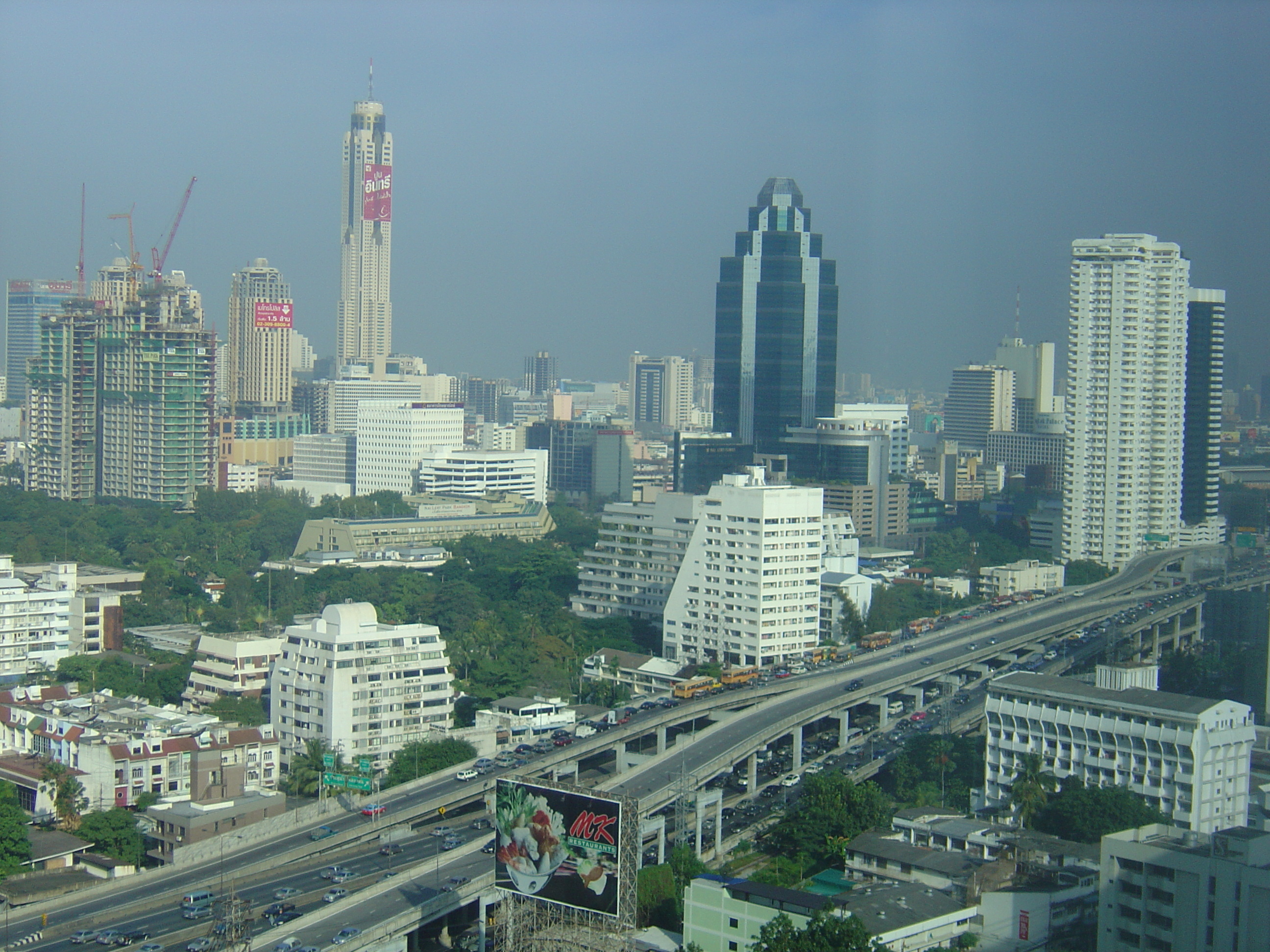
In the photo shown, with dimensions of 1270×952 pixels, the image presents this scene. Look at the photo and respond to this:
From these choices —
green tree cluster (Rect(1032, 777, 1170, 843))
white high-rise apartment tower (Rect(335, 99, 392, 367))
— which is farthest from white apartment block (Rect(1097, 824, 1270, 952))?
white high-rise apartment tower (Rect(335, 99, 392, 367))

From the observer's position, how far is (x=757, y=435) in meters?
34.5

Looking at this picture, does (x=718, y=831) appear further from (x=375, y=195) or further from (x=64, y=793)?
(x=375, y=195)

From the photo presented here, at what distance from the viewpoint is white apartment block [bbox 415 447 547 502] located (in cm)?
3275

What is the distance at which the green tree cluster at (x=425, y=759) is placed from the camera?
1342 centimetres

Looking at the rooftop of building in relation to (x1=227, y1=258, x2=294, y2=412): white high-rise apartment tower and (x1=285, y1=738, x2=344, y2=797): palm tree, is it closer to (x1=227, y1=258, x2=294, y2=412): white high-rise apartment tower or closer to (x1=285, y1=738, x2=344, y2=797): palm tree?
(x1=285, y1=738, x2=344, y2=797): palm tree

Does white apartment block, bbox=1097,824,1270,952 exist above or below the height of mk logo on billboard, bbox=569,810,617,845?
below

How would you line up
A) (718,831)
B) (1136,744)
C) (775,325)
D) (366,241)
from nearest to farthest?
(718,831), (1136,744), (775,325), (366,241)

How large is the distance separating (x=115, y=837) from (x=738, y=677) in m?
6.84

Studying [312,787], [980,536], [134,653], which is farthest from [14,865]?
[980,536]

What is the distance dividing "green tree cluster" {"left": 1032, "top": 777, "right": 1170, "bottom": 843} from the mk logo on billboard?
13.3 ft

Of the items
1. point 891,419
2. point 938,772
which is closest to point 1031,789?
point 938,772

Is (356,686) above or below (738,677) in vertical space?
above

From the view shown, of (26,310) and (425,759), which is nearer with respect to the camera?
(425,759)

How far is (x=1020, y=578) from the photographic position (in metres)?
24.0
